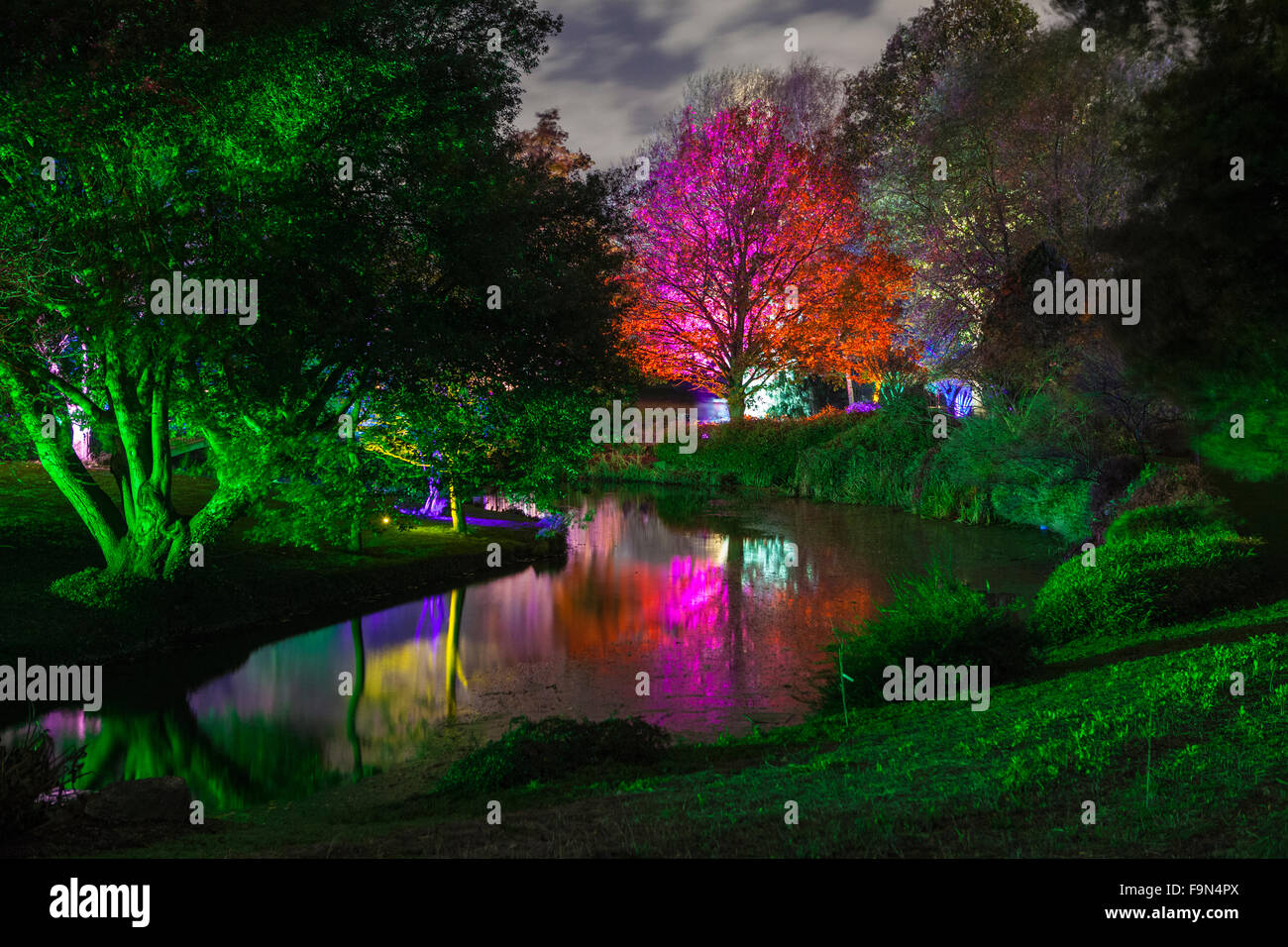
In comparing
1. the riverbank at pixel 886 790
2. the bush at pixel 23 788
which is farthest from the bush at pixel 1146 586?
the bush at pixel 23 788

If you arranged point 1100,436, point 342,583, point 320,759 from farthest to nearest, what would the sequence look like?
point 1100,436
point 342,583
point 320,759

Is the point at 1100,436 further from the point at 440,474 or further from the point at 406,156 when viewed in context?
the point at 406,156

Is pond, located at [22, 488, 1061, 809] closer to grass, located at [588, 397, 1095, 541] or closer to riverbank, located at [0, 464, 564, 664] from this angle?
riverbank, located at [0, 464, 564, 664]

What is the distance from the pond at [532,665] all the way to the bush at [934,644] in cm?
71

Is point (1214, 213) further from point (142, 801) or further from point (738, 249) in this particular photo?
point (738, 249)

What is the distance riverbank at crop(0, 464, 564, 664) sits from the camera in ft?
44.1

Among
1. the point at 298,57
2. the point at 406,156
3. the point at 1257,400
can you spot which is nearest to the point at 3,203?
the point at 298,57

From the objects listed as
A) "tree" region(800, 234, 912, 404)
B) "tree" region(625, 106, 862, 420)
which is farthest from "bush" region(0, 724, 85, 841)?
"tree" region(800, 234, 912, 404)

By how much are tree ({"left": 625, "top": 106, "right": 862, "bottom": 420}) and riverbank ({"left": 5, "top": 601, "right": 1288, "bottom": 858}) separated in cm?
3198

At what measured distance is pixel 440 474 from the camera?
19.3 metres

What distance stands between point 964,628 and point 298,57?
1133cm

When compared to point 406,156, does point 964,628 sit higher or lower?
lower

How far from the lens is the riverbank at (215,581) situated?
529 inches

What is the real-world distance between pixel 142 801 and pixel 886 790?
5364mm
